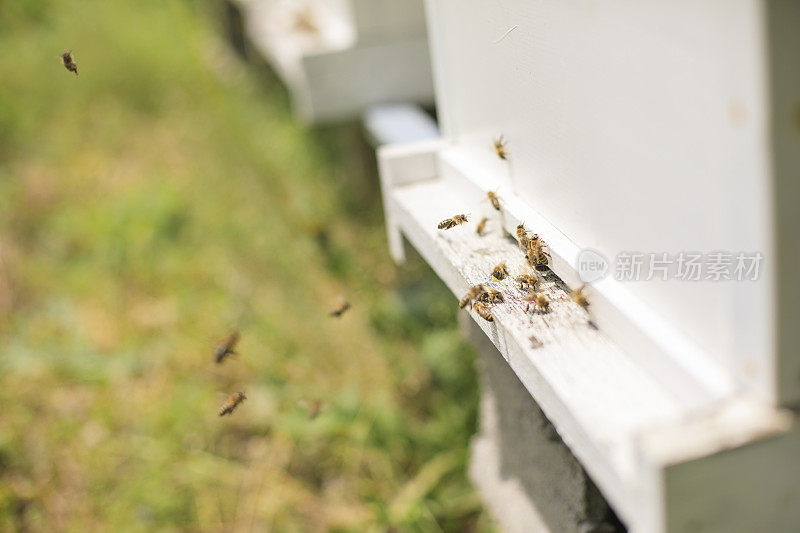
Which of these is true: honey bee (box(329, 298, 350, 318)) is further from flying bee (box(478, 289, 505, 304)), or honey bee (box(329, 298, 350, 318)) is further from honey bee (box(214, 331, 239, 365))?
flying bee (box(478, 289, 505, 304))

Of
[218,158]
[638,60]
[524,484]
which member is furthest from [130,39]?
[638,60]

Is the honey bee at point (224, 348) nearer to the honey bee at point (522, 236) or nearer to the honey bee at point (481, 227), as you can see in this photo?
the honey bee at point (481, 227)

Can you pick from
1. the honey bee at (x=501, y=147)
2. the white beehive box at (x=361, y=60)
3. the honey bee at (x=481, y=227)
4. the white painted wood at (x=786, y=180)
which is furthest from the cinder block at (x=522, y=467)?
the white beehive box at (x=361, y=60)

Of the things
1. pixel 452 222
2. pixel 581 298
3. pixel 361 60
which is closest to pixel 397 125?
pixel 361 60

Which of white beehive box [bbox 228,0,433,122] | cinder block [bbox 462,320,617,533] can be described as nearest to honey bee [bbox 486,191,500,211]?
cinder block [bbox 462,320,617,533]

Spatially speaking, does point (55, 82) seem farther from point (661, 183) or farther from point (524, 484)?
point (661, 183)

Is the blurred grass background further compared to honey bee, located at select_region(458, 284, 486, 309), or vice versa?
the blurred grass background

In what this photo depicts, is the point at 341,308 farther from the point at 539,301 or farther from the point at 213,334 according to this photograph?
the point at 213,334
